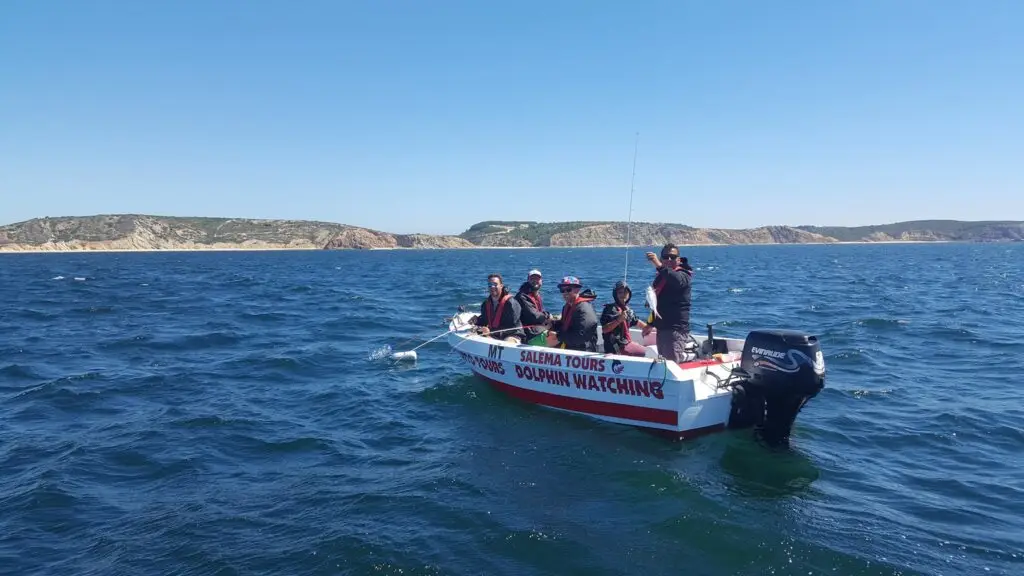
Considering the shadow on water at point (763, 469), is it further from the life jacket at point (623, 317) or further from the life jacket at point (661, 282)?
the life jacket at point (661, 282)

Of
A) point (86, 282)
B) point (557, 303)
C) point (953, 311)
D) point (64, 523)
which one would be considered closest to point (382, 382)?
point (64, 523)

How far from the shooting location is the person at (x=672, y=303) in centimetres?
946

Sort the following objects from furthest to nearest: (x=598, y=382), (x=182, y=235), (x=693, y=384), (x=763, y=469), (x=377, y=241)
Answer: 1. (x=377, y=241)
2. (x=182, y=235)
3. (x=598, y=382)
4. (x=693, y=384)
5. (x=763, y=469)

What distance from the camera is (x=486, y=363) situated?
12062mm

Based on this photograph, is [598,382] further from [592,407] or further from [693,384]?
[693,384]

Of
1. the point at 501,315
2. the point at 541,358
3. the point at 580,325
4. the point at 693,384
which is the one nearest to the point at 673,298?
the point at 693,384

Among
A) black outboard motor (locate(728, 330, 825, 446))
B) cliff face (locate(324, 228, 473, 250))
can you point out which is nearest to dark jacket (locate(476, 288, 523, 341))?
black outboard motor (locate(728, 330, 825, 446))

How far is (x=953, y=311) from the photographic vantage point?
23.5 meters

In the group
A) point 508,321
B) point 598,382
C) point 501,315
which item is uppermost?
point 501,315

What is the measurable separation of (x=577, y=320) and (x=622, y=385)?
1.63m

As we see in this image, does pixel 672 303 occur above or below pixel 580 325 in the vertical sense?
above

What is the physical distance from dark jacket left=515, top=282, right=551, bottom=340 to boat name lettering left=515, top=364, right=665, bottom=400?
1.44 m

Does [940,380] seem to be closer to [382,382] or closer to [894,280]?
[382,382]

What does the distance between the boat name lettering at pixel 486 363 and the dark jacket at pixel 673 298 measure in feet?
10.9
